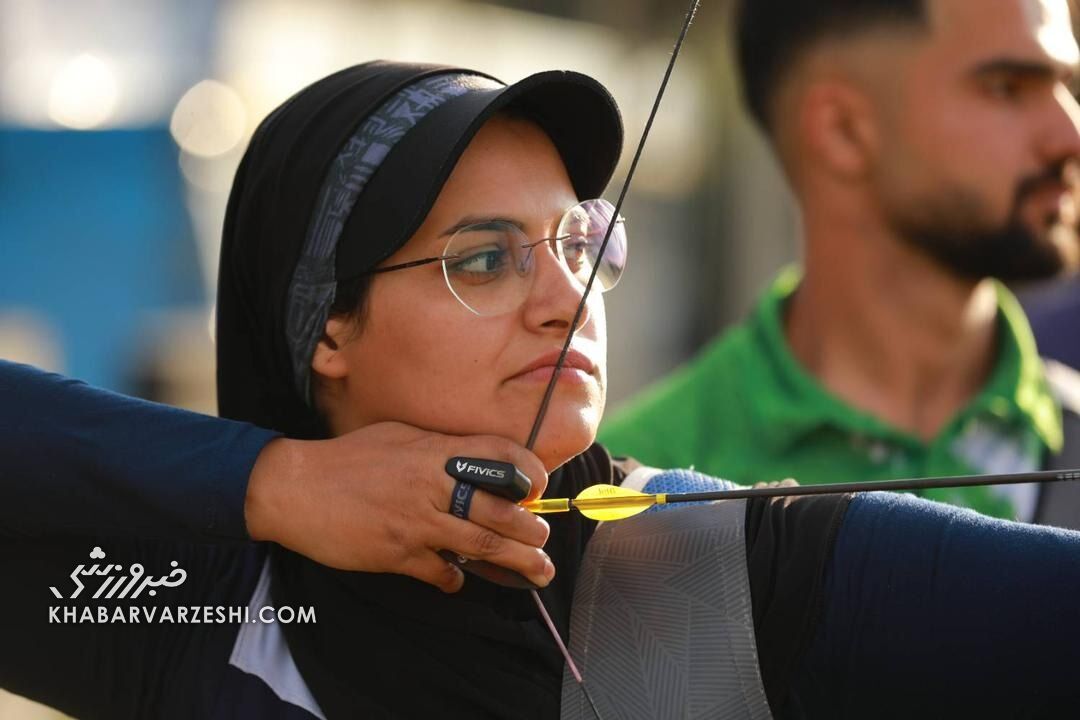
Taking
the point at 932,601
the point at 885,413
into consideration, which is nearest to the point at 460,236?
the point at 932,601

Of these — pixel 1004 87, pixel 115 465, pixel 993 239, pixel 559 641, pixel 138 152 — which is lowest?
pixel 138 152

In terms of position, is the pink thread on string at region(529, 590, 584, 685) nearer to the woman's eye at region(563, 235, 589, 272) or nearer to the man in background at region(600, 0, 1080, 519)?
the woman's eye at region(563, 235, 589, 272)

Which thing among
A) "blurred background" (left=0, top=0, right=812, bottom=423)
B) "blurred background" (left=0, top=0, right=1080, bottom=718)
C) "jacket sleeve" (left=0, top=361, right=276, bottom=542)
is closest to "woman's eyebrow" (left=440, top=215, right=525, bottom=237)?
"jacket sleeve" (left=0, top=361, right=276, bottom=542)

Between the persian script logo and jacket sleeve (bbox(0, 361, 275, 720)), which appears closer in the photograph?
jacket sleeve (bbox(0, 361, 275, 720))

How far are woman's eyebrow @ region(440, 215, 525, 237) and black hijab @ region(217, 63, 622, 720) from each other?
0.19 feet

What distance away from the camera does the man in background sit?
118 inches

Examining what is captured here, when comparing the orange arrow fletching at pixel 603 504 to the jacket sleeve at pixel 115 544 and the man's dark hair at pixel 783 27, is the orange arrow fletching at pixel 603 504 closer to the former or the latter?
the jacket sleeve at pixel 115 544

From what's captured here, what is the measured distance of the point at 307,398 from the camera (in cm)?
208

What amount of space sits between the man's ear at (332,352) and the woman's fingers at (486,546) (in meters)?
0.42

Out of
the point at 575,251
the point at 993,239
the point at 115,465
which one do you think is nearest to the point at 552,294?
the point at 575,251

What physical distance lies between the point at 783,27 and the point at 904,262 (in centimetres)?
63

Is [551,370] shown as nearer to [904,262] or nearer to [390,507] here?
[390,507]

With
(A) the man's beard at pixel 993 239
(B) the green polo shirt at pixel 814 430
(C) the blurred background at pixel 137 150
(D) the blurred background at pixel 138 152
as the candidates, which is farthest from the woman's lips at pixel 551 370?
(C) the blurred background at pixel 137 150

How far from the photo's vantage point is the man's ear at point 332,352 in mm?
1965
